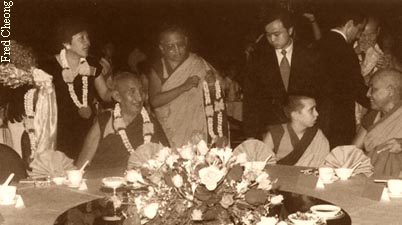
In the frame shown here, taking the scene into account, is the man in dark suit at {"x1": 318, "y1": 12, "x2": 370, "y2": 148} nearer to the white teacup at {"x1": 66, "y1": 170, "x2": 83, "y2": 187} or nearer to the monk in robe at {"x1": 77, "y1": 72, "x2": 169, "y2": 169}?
the monk in robe at {"x1": 77, "y1": 72, "x2": 169, "y2": 169}

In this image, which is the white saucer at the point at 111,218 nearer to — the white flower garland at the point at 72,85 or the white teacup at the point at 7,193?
the white teacup at the point at 7,193

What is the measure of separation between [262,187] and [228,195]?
26 centimetres

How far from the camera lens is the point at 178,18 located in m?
8.48

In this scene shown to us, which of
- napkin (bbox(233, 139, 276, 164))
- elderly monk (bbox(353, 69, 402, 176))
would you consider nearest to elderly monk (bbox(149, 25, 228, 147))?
elderly monk (bbox(353, 69, 402, 176))

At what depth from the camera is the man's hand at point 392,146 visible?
718 centimetres

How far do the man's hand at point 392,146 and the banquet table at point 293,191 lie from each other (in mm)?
1631

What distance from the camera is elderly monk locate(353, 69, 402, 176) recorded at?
7.11 metres

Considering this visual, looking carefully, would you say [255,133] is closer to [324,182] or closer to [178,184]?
[324,182]

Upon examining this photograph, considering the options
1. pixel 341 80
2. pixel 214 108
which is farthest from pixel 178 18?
pixel 341 80

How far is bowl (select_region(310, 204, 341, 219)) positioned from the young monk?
2.44 m

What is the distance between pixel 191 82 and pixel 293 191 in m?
3.44

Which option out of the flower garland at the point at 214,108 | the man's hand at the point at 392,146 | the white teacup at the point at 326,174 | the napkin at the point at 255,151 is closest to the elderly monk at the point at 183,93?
the flower garland at the point at 214,108

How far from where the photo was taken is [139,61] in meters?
8.34

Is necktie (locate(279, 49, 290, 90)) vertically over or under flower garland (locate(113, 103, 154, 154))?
over
